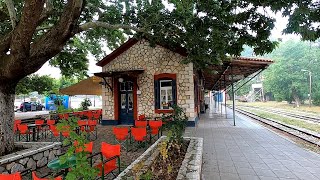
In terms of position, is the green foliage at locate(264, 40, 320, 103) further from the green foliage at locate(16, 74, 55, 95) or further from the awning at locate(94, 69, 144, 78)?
the green foliage at locate(16, 74, 55, 95)

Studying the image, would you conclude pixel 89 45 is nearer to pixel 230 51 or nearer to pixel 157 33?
pixel 157 33

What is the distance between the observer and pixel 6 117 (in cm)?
600

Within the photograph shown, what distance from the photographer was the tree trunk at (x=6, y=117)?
5.89m

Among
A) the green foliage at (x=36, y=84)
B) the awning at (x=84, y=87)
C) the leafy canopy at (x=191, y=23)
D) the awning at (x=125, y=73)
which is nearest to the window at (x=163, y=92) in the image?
the awning at (x=125, y=73)

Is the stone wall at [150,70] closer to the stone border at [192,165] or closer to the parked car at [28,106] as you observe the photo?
the stone border at [192,165]

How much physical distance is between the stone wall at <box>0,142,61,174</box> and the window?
6.88 m

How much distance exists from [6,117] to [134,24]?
18.5ft

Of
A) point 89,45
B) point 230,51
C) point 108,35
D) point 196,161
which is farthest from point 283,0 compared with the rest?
point 89,45

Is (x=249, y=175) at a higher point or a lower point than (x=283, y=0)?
lower

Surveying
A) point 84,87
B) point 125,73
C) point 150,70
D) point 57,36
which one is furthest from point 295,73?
point 57,36

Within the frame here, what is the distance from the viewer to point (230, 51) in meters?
5.80

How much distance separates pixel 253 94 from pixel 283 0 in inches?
3315

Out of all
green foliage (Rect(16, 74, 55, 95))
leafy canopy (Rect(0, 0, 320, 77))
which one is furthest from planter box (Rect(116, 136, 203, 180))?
green foliage (Rect(16, 74, 55, 95))

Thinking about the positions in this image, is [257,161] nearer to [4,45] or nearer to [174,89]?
[4,45]
